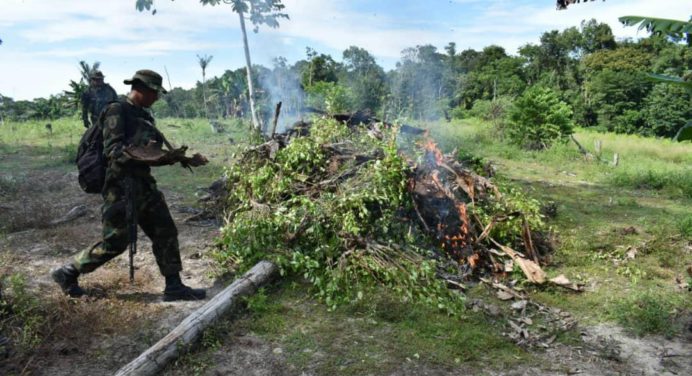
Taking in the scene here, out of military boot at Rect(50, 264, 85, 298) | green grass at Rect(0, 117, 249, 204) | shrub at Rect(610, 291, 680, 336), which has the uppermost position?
green grass at Rect(0, 117, 249, 204)

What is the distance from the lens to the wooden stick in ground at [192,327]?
3219mm

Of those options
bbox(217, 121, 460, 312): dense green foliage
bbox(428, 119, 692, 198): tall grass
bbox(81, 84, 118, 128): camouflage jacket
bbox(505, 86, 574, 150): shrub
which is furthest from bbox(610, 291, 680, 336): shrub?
bbox(505, 86, 574, 150): shrub

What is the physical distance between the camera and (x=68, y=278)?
4.27 meters

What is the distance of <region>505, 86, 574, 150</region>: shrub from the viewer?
1748 cm

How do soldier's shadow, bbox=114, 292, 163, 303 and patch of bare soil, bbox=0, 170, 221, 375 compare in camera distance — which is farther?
soldier's shadow, bbox=114, 292, 163, 303

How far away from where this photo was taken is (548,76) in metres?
43.6

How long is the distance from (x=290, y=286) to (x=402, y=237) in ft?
4.60

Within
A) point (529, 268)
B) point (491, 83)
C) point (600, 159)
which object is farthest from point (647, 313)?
point (491, 83)

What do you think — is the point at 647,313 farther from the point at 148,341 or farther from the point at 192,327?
the point at 148,341

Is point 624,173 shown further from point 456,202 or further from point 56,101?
point 56,101

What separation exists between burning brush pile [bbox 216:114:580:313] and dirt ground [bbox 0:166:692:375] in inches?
33.6

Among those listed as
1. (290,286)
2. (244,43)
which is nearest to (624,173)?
(290,286)

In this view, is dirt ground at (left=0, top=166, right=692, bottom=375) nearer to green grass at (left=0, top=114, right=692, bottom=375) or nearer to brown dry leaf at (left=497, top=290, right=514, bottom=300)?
green grass at (left=0, top=114, right=692, bottom=375)

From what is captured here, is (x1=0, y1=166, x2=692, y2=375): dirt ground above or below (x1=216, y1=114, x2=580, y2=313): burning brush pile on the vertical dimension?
below
